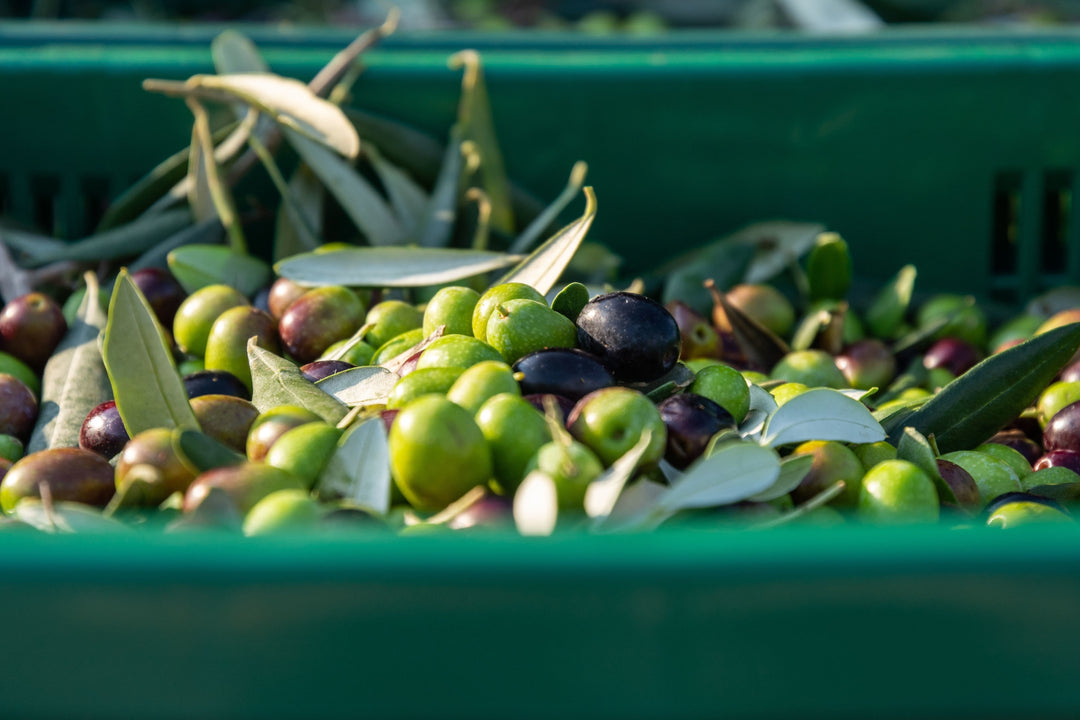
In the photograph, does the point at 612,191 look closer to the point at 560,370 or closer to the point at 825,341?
the point at 825,341

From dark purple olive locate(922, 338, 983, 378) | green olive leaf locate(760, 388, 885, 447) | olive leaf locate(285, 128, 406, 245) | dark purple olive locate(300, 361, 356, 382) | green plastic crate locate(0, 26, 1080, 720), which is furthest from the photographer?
olive leaf locate(285, 128, 406, 245)

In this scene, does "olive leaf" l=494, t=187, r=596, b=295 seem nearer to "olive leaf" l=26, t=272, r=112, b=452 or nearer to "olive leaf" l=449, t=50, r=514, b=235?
"olive leaf" l=449, t=50, r=514, b=235

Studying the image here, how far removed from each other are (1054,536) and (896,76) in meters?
1.30

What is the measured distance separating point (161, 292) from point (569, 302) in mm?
646

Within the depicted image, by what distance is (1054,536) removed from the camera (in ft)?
1.96

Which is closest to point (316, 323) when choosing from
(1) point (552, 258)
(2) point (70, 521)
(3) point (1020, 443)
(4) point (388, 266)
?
(4) point (388, 266)

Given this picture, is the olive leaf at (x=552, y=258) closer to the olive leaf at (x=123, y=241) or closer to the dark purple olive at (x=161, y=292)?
the dark purple olive at (x=161, y=292)

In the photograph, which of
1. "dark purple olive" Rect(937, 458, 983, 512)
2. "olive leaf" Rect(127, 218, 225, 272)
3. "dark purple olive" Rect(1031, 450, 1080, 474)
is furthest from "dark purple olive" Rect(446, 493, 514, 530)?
"olive leaf" Rect(127, 218, 225, 272)

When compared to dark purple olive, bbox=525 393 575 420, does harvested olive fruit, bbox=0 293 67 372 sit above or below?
below

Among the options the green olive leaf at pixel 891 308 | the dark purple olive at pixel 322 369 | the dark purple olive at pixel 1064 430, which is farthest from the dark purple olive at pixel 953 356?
the dark purple olive at pixel 322 369

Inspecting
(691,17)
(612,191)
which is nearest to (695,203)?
(612,191)

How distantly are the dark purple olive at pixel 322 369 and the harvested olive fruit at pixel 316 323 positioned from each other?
0.53 feet

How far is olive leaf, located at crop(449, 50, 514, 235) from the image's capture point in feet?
5.46

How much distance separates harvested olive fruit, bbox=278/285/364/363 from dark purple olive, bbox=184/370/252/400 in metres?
0.12
